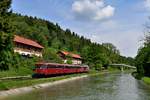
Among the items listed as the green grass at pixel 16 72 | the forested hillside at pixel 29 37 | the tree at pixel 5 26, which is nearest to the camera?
the tree at pixel 5 26

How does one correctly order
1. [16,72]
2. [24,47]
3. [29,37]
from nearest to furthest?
[16,72] → [24,47] → [29,37]

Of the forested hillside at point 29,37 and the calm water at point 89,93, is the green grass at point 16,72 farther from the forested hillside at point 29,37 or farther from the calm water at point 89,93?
the calm water at point 89,93

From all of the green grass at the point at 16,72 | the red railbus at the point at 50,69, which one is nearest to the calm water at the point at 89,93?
the red railbus at the point at 50,69

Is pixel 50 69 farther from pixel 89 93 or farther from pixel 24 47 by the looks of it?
pixel 24 47

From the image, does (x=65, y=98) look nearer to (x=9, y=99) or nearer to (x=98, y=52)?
(x=9, y=99)

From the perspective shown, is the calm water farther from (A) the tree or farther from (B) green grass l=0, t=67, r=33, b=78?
(B) green grass l=0, t=67, r=33, b=78

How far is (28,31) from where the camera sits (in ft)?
442

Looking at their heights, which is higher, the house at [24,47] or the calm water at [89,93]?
the house at [24,47]

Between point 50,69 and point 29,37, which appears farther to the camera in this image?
point 29,37

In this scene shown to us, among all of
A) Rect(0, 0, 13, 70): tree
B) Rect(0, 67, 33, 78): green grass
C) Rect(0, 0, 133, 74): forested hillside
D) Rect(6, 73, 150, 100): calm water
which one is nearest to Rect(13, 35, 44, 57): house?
Rect(0, 0, 133, 74): forested hillside

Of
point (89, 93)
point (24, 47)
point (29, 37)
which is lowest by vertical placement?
point (89, 93)

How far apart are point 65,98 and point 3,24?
19793 millimetres

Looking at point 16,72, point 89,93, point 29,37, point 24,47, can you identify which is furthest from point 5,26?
point 29,37

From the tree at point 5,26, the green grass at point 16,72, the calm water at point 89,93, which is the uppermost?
the tree at point 5,26
